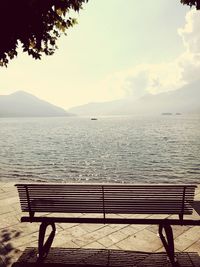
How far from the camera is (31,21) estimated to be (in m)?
6.25

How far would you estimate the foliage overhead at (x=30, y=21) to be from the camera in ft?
19.1

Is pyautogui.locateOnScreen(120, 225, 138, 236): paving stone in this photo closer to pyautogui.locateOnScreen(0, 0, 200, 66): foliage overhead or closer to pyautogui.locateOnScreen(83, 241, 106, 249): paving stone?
pyautogui.locateOnScreen(83, 241, 106, 249): paving stone

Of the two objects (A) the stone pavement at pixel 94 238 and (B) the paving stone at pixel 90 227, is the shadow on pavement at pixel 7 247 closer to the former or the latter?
(A) the stone pavement at pixel 94 238

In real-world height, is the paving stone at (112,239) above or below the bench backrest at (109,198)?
below

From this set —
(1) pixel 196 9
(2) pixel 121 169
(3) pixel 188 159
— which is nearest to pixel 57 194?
(1) pixel 196 9

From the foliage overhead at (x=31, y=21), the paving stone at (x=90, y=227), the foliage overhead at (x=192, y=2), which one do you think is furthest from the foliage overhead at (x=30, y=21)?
the paving stone at (x=90, y=227)

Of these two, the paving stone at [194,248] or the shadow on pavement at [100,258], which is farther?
the paving stone at [194,248]

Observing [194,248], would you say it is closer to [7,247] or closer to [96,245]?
[96,245]

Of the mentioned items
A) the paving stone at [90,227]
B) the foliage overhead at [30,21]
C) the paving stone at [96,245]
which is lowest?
the paving stone at [90,227]

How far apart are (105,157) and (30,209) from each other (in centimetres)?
3200

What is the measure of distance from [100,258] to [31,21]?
4.97 metres

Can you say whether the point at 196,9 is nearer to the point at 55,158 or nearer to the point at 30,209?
the point at 30,209

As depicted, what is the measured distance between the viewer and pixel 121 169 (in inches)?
1085

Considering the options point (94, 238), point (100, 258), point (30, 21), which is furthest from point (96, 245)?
point (30, 21)
